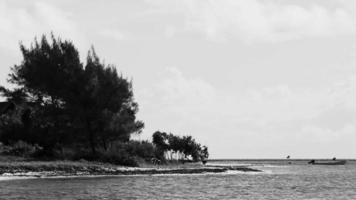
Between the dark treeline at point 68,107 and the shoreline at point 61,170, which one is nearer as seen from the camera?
the shoreline at point 61,170

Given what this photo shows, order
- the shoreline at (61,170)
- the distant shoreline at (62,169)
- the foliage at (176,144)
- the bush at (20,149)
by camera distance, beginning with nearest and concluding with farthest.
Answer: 1. the shoreline at (61,170)
2. the distant shoreline at (62,169)
3. the bush at (20,149)
4. the foliage at (176,144)

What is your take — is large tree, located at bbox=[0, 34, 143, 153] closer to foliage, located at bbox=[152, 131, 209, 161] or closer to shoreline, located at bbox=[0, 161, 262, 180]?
shoreline, located at bbox=[0, 161, 262, 180]

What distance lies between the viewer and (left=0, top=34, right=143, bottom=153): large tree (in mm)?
78688

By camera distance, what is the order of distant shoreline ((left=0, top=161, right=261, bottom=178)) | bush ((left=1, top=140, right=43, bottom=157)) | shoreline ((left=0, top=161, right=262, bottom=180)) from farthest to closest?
bush ((left=1, top=140, right=43, bottom=157))
distant shoreline ((left=0, top=161, right=261, bottom=178))
shoreline ((left=0, top=161, right=262, bottom=180))

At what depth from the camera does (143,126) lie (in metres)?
89.2

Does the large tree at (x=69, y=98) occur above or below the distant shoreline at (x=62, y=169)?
above

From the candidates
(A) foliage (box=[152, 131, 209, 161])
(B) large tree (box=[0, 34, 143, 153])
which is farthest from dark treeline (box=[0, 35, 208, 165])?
(A) foliage (box=[152, 131, 209, 161])

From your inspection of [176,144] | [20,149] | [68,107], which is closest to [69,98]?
[68,107]

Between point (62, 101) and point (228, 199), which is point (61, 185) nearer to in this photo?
point (228, 199)

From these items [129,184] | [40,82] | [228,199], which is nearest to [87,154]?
[40,82]

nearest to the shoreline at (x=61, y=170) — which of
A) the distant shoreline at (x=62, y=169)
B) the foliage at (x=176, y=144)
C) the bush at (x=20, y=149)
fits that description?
the distant shoreline at (x=62, y=169)

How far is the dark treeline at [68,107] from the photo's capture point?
78812 millimetres

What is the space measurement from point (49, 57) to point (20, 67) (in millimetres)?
5183

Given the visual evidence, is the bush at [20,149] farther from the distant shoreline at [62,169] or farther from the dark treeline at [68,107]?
the distant shoreline at [62,169]
